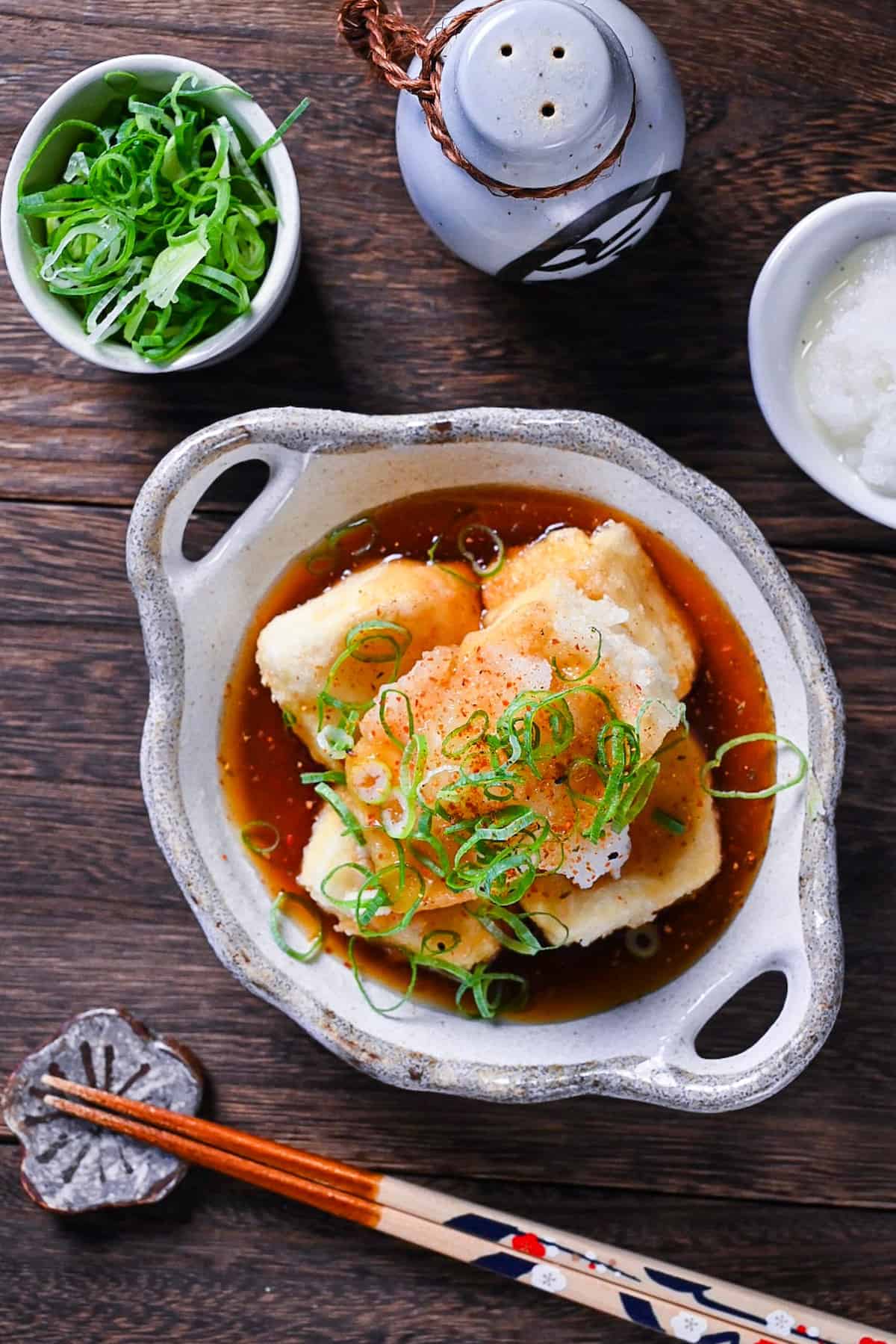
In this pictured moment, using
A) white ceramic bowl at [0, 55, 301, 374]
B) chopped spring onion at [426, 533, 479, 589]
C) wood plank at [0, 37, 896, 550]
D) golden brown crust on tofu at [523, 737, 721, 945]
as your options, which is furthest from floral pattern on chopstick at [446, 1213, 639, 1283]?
white ceramic bowl at [0, 55, 301, 374]

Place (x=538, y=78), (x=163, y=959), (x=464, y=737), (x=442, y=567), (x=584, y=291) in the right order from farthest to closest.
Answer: (x=163, y=959) < (x=584, y=291) < (x=442, y=567) < (x=464, y=737) < (x=538, y=78)

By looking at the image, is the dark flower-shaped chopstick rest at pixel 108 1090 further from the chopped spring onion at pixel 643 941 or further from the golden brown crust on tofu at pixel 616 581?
the golden brown crust on tofu at pixel 616 581

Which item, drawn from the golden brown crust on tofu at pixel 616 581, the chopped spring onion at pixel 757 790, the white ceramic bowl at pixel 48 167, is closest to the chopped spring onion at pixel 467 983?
the chopped spring onion at pixel 757 790

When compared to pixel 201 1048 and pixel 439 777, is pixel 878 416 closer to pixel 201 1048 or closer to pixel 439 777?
pixel 439 777

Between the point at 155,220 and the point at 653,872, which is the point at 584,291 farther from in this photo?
the point at 653,872

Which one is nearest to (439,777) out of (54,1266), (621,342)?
(621,342)

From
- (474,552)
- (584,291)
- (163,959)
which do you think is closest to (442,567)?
(474,552)

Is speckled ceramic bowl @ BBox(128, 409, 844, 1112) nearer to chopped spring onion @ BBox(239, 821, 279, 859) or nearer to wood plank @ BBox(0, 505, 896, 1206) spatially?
chopped spring onion @ BBox(239, 821, 279, 859)

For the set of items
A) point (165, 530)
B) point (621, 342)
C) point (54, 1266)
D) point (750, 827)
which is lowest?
point (54, 1266)
